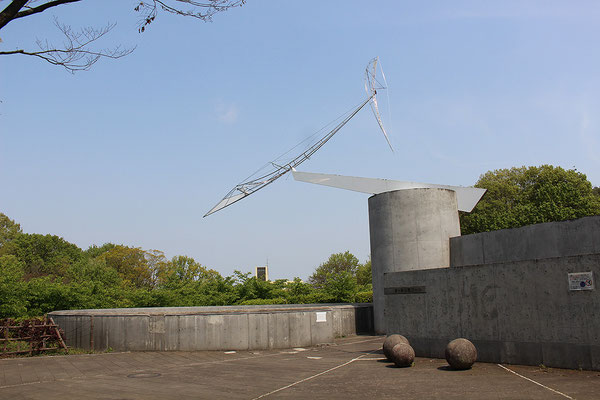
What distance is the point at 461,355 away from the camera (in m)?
13.7

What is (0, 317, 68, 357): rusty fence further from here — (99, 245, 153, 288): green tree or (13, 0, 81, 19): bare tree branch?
(99, 245, 153, 288): green tree

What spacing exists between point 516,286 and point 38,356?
18.8 meters

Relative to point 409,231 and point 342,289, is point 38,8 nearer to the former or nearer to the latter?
point 409,231

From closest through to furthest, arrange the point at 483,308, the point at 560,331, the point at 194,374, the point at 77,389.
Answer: the point at 77,389
the point at 560,331
the point at 194,374
the point at 483,308

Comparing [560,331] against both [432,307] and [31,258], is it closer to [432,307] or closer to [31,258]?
[432,307]

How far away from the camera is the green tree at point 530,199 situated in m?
45.5

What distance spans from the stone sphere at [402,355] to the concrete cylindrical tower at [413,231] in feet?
36.8

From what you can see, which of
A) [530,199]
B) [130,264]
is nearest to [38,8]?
[530,199]

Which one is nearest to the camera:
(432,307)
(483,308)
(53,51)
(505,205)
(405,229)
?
(53,51)

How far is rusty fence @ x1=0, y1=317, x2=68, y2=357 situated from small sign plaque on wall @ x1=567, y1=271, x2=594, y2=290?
19777mm

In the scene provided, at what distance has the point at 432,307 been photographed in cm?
1725

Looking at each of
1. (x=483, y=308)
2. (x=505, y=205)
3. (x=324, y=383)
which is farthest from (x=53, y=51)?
(x=505, y=205)

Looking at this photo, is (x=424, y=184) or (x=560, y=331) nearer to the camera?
(x=560, y=331)

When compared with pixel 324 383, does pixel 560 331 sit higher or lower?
higher
